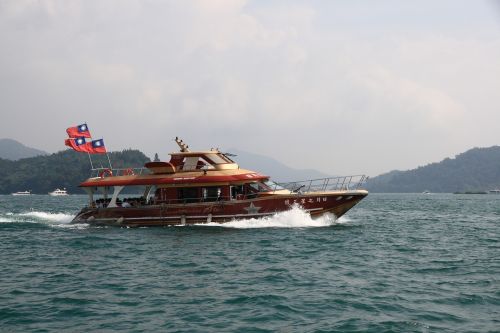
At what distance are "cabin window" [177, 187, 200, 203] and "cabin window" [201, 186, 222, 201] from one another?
0.49 m

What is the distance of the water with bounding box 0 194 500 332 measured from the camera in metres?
12.5

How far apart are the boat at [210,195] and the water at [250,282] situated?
150 inches

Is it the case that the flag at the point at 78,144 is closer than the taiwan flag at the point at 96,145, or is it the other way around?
the flag at the point at 78,144

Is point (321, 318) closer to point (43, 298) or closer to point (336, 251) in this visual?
point (43, 298)

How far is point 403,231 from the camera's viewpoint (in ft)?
106

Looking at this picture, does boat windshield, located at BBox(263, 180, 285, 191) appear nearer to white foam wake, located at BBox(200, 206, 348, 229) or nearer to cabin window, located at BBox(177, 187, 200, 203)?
white foam wake, located at BBox(200, 206, 348, 229)

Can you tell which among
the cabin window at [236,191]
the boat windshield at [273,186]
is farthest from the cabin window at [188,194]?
the boat windshield at [273,186]

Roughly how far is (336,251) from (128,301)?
11.0m

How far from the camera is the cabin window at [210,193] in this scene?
3312 centimetres

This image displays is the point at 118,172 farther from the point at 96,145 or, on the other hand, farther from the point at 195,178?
the point at 195,178

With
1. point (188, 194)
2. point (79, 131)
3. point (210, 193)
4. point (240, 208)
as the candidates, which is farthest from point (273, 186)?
point (79, 131)

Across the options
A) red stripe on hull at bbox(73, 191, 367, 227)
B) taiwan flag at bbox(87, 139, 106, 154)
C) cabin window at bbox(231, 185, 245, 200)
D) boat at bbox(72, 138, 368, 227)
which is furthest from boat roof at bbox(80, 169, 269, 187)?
taiwan flag at bbox(87, 139, 106, 154)

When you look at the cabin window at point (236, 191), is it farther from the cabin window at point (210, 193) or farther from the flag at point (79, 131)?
the flag at point (79, 131)

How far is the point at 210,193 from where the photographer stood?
1312 inches
